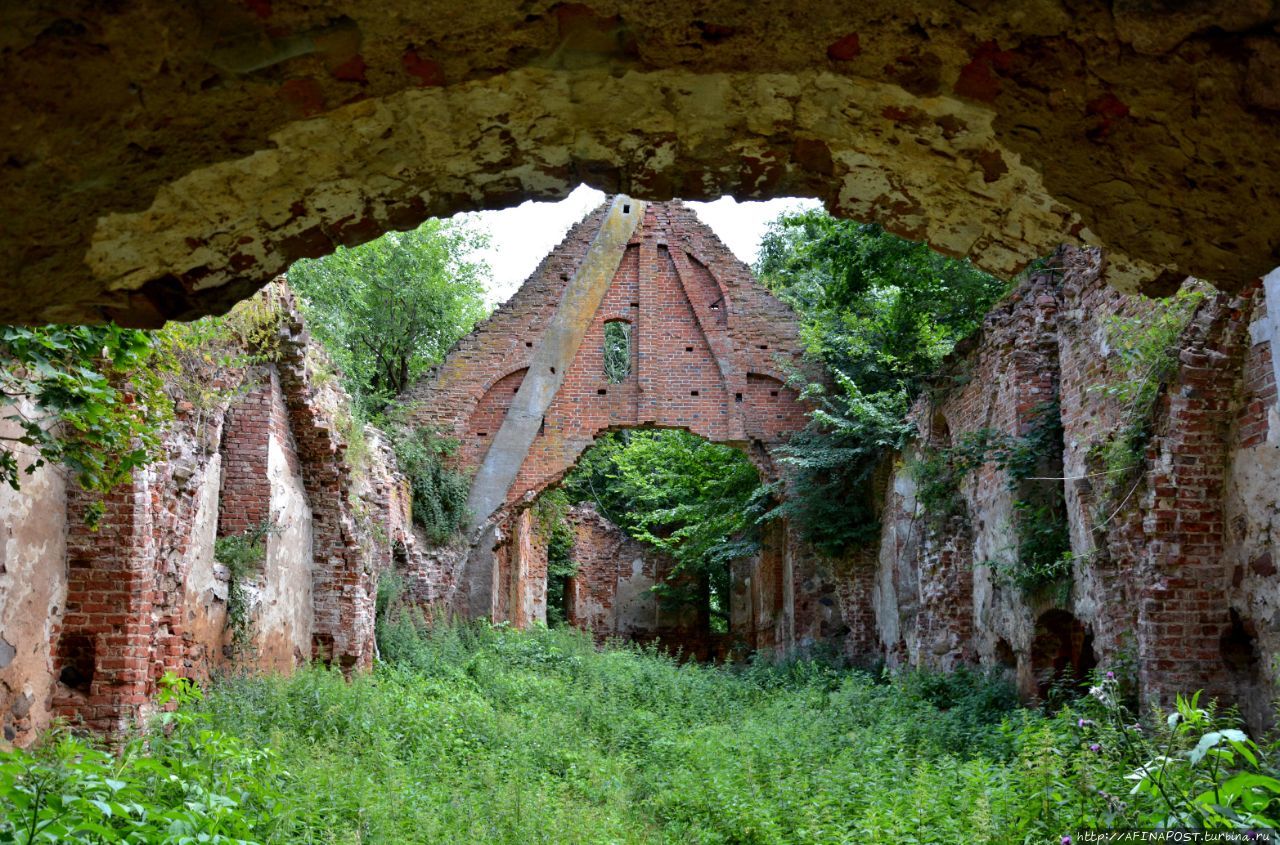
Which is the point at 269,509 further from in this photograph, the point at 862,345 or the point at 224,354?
the point at 862,345

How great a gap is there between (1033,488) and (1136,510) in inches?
95.9

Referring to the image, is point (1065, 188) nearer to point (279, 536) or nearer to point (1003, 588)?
point (1003, 588)

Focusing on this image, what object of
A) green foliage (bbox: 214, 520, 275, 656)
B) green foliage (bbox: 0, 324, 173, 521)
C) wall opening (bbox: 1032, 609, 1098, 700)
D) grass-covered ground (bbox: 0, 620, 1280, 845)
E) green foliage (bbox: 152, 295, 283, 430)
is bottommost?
grass-covered ground (bbox: 0, 620, 1280, 845)

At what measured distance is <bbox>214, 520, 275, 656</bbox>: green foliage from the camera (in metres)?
9.63

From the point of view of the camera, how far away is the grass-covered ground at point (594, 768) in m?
4.89

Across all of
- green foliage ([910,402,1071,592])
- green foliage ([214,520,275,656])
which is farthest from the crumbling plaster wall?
green foliage ([214,520,275,656])

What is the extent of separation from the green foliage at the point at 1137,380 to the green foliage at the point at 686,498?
9431 mm

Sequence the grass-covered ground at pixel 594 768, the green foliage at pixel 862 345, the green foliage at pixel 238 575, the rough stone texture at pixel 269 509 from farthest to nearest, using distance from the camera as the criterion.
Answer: the green foliage at pixel 862 345, the rough stone texture at pixel 269 509, the green foliage at pixel 238 575, the grass-covered ground at pixel 594 768

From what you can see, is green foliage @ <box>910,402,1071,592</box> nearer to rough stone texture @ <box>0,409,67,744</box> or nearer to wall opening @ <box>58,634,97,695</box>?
wall opening @ <box>58,634,97,695</box>

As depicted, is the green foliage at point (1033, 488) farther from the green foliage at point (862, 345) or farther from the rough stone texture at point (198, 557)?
the rough stone texture at point (198, 557)

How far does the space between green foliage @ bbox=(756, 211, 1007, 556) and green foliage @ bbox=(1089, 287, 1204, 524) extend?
4562mm

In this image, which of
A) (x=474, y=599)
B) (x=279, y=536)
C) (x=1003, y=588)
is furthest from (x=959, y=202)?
(x=474, y=599)

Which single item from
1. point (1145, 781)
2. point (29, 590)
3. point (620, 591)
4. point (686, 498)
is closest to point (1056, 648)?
point (1145, 781)

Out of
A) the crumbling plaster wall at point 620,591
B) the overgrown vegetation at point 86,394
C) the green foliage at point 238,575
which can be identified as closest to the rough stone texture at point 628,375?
the green foliage at point 238,575
